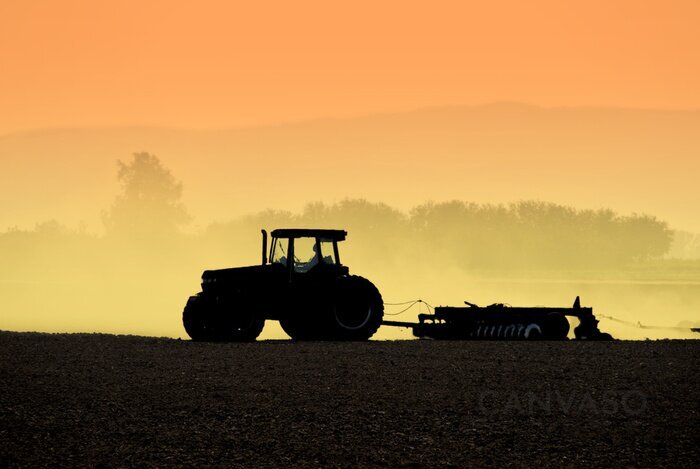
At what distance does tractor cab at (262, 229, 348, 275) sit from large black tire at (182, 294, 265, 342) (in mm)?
1730

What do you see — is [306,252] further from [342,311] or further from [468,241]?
[468,241]

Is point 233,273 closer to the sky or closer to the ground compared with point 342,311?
closer to the sky

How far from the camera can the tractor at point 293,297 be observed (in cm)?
2878

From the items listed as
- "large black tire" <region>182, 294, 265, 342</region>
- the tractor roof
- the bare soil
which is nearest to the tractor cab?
the tractor roof

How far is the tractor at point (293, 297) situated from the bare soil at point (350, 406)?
3.13 metres

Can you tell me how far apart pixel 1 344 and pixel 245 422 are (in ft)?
43.9

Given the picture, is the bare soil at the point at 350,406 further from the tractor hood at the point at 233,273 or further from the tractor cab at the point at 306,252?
the tractor cab at the point at 306,252

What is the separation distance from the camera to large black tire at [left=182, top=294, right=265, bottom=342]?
29.3m

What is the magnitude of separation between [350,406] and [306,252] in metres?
12.4

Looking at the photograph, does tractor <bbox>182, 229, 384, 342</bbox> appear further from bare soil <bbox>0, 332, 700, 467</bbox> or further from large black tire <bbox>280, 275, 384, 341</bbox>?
bare soil <bbox>0, 332, 700, 467</bbox>

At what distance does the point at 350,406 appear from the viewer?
1739 centimetres

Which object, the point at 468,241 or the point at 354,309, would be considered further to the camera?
the point at 468,241

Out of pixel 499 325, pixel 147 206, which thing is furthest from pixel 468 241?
pixel 499 325

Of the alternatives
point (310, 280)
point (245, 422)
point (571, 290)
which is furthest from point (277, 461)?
point (571, 290)
